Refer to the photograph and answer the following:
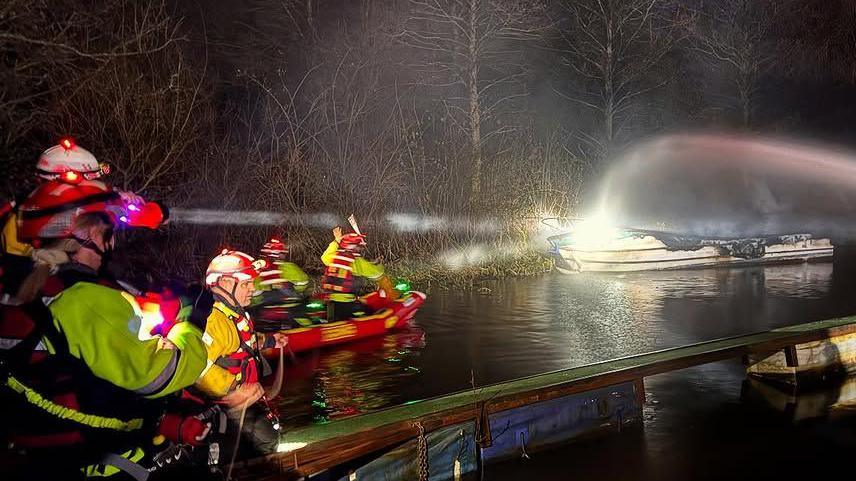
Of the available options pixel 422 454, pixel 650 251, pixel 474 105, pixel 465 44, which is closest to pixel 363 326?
pixel 422 454

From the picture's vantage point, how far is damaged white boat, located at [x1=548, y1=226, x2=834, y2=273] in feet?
62.5

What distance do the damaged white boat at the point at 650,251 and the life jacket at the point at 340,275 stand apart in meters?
8.96

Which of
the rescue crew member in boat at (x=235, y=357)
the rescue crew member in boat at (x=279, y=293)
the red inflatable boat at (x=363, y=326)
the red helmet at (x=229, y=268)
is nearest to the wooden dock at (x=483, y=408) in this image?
the rescue crew member in boat at (x=235, y=357)

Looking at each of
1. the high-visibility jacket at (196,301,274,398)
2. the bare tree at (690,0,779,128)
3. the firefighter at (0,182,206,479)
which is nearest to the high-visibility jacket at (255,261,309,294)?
the high-visibility jacket at (196,301,274,398)

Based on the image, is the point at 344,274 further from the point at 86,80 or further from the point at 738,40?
the point at 738,40

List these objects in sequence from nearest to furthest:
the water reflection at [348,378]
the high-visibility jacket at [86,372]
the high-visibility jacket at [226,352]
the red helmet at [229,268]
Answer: the high-visibility jacket at [86,372] < the high-visibility jacket at [226,352] < the red helmet at [229,268] < the water reflection at [348,378]

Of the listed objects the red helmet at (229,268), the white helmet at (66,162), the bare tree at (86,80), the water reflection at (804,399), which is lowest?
the water reflection at (804,399)

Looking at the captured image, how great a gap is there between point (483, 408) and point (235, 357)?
7.69ft

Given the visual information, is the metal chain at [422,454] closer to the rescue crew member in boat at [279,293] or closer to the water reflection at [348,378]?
the water reflection at [348,378]

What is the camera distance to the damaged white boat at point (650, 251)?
750 inches

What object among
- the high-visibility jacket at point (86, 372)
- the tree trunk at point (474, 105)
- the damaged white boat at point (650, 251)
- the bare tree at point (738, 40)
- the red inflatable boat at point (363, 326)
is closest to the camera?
the high-visibility jacket at point (86, 372)

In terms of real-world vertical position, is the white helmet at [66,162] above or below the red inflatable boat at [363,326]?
above

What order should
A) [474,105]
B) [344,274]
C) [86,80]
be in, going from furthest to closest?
[474,105]
[86,80]
[344,274]

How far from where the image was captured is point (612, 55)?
2705 centimetres
